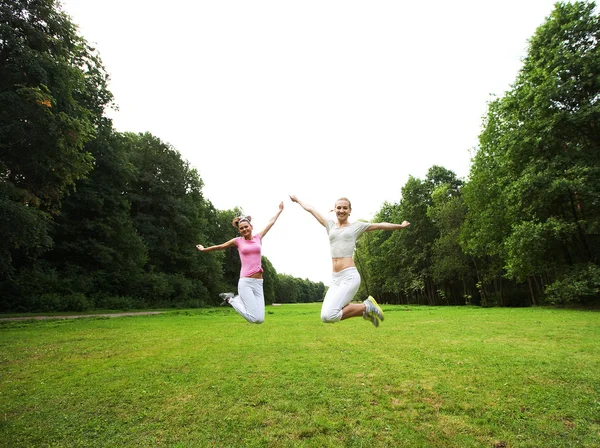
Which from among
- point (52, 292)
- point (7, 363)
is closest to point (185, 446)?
point (7, 363)

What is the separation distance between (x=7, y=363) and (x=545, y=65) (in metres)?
30.7

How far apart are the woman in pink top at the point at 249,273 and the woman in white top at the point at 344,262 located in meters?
1.09

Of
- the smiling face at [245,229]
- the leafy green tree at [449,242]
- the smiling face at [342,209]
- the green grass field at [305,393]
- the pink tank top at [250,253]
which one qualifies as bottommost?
the green grass field at [305,393]

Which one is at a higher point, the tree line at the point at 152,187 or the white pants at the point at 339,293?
the tree line at the point at 152,187

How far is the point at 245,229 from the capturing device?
237 inches

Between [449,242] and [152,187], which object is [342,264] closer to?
[449,242]

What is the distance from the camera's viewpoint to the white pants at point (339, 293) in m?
5.34

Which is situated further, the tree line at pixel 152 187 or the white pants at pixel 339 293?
the tree line at pixel 152 187

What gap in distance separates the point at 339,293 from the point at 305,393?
313 cm

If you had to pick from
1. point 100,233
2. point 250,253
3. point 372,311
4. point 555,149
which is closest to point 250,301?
point 250,253

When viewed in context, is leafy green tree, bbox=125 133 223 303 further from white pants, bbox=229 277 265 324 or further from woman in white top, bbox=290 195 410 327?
woman in white top, bbox=290 195 410 327

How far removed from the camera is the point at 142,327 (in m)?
18.3

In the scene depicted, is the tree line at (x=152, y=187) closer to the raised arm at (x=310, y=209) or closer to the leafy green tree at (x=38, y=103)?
the leafy green tree at (x=38, y=103)

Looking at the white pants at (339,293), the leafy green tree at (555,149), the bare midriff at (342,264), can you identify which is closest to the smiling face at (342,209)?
the bare midriff at (342,264)
